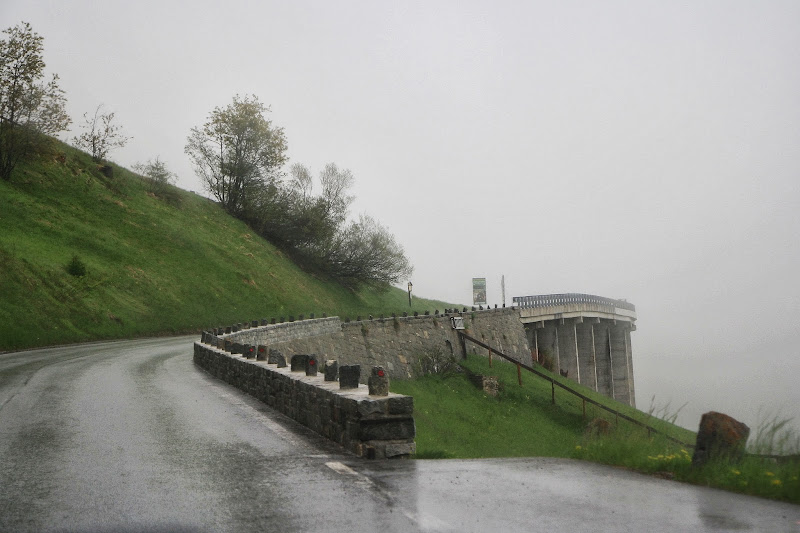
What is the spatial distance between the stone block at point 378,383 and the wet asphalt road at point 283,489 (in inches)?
35.8

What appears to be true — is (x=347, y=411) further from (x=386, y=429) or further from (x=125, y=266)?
(x=125, y=266)

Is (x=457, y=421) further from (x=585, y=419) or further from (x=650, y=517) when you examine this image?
(x=650, y=517)

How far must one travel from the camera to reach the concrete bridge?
64.8m

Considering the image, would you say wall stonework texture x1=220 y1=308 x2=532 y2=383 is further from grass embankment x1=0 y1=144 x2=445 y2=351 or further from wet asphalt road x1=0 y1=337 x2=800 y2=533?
wet asphalt road x1=0 y1=337 x2=800 y2=533

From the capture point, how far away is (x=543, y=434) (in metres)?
32.1

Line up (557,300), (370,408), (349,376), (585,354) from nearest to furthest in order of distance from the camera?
1. (370,408)
2. (349,376)
3. (557,300)
4. (585,354)

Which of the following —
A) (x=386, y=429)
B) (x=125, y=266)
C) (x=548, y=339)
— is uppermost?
(x=125, y=266)

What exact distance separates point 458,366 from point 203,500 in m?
37.7

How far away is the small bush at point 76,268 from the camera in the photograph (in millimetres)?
46322

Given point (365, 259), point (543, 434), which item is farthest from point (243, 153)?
point (543, 434)

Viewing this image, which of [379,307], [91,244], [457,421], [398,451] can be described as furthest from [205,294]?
[398,451]

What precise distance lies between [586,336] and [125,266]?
44.9 meters

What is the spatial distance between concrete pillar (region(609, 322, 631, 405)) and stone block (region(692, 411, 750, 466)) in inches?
2935

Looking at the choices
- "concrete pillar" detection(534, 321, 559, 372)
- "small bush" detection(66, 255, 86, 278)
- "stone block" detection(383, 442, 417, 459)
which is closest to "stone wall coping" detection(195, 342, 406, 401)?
"stone block" detection(383, 442, 417, 459)
